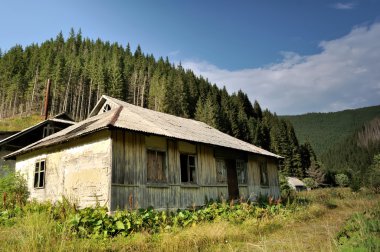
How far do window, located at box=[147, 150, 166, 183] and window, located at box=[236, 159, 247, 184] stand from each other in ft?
19.7

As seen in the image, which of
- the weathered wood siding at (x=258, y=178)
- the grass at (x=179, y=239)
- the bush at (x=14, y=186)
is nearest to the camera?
the grass at (x=179, y=239)

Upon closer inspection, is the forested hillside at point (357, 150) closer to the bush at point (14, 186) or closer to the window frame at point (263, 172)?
the window frame at point (263, 172)

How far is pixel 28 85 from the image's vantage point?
74688 mm

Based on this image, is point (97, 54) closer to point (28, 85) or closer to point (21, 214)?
point (28, 85)

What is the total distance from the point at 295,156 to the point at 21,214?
6835cm

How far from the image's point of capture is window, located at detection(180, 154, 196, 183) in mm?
13750

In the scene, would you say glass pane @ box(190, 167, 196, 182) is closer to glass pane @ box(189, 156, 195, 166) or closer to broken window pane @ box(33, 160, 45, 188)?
glass pane @ box(189, 156, 195, 166)

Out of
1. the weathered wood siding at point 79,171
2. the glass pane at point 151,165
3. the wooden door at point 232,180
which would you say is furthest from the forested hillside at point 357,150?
the weathered wood siding at point 79,171

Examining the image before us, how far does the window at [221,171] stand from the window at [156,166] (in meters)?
3.89

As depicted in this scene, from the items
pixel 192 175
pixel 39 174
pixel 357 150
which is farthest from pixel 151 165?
pixel 357 150

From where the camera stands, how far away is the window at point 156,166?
39.7 feet

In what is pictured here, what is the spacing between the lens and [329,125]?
599 feet

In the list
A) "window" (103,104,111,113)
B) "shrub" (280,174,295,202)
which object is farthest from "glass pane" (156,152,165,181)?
"shrub" (280,174,295,202)

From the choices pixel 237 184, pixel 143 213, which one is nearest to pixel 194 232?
pixel 143 213
